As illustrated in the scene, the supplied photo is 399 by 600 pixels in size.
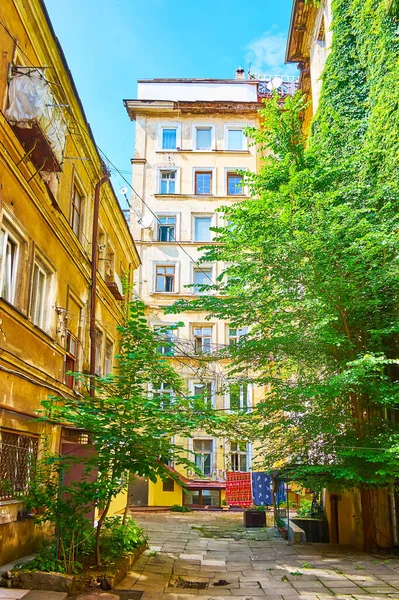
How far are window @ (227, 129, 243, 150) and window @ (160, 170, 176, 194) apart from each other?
3652 mm

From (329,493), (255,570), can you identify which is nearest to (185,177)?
(329,493)

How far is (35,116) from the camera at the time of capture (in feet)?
29.3

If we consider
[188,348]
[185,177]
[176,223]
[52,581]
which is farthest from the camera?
[185,177]

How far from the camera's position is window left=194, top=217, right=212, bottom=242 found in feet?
99.6

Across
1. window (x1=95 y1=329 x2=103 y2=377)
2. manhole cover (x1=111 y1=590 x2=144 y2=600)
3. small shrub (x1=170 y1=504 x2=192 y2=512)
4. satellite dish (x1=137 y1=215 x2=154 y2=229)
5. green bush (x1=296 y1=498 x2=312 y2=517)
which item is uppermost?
satellite dish (x1=137 y1=215 x2=154 y2=229)

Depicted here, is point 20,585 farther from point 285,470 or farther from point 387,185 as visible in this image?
point 387,185

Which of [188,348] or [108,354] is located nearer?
[188,348]

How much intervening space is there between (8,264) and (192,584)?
6.14 m

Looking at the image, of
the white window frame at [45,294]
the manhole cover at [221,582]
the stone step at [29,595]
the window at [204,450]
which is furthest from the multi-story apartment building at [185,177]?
the stone step at [29,595]

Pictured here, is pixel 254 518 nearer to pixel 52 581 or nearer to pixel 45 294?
pixel 45 294

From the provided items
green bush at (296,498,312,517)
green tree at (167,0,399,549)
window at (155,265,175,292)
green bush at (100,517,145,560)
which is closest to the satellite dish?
window at (155,265,175,292)

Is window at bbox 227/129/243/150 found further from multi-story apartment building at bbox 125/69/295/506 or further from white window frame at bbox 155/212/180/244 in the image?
white window frame at bbox 155/212/180/244

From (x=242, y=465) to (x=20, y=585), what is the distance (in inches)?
Answer: 810

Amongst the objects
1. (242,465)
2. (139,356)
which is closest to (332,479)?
(139,356)
